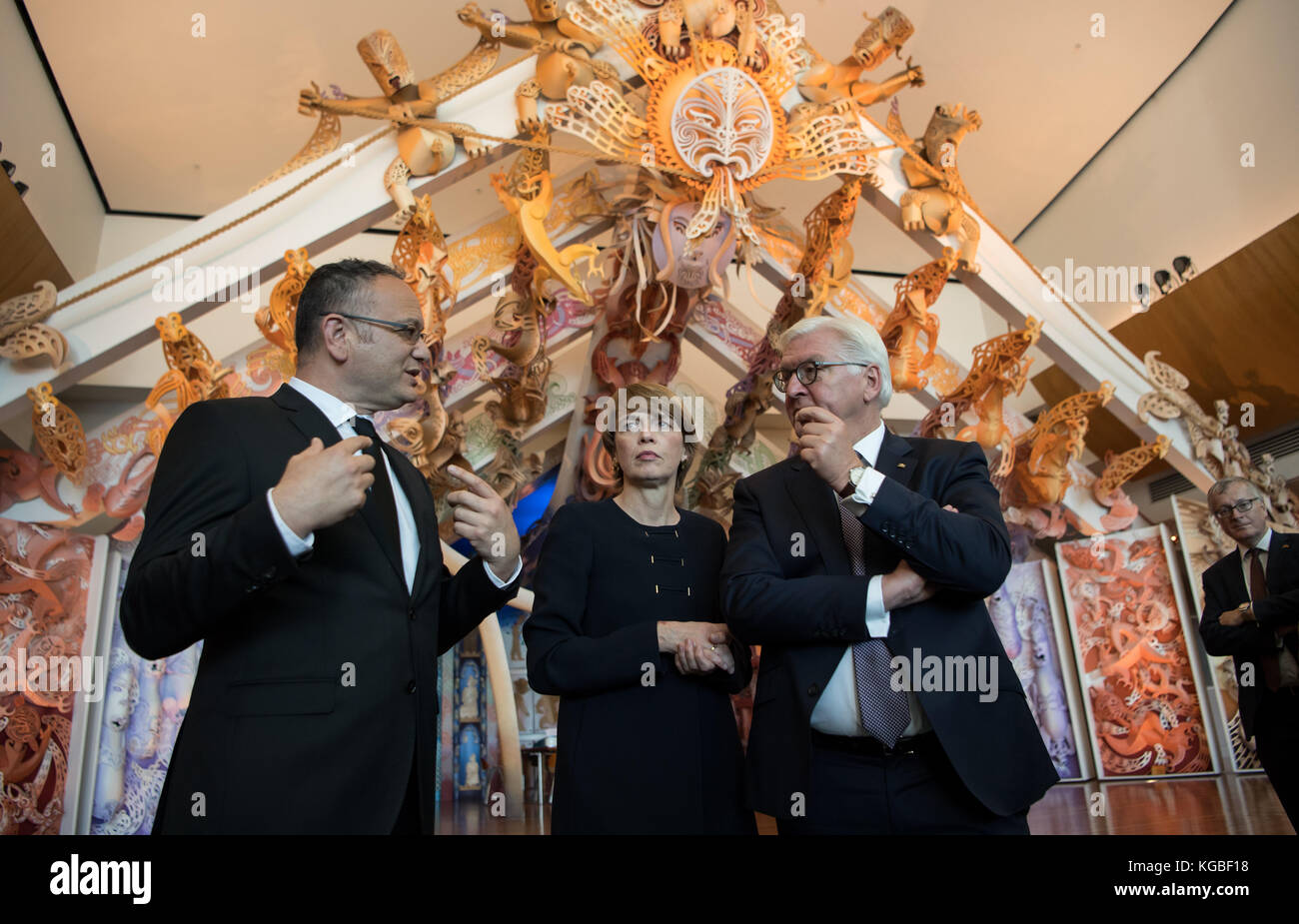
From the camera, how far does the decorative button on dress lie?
1876 mm

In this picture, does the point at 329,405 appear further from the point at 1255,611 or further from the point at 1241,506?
the point at 1241,506

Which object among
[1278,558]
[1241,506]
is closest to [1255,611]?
[1278,558]

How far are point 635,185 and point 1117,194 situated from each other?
15.0 feet

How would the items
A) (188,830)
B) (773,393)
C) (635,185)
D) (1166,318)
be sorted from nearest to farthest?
(188,830) < (635,185) < (773,393) < (1166,318)

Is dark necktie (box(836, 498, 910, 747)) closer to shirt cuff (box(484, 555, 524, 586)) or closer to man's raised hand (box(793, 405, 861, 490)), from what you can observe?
man's raised hand (box(793, 405, 861, 490))

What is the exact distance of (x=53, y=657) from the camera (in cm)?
493

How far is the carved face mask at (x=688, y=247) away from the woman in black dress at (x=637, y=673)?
288 cm

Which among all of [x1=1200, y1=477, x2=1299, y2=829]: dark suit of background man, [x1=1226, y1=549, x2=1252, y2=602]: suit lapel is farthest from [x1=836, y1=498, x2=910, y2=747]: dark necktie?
[x1=1226, y1=549, x2=1252, y2=602]: suit lapel

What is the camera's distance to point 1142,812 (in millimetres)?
4227

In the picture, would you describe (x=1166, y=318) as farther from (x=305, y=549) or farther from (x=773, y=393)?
(x=305, y=549)

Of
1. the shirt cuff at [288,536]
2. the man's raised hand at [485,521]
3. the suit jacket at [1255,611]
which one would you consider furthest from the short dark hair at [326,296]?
the suit jacket at [1255,611]

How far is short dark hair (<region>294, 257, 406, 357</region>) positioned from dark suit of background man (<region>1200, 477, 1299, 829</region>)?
117 inches

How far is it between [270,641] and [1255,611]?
3063 millimetres

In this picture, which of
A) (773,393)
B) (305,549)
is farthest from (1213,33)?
(305,549)
